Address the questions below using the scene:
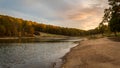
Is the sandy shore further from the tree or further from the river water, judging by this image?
the tree

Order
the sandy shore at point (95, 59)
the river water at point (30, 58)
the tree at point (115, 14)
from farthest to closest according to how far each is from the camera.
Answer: the tree at point (115, 14) → the river water at point (30, 58) → the sandy shore at point (95, 59)

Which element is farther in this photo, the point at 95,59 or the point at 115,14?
the point at 115,14

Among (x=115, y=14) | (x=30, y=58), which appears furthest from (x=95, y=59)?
(x=115, y=14)

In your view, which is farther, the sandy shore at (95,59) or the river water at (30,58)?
the river water at (30,58)

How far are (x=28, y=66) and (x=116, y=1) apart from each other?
54469 mm

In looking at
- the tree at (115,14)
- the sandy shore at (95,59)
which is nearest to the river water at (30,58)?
the sandy shore at (95,59)

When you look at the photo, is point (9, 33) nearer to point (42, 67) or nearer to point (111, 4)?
point (111, 4)

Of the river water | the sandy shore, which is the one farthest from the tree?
the sandy shore

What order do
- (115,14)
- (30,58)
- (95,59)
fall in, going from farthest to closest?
(115,14) → (30,58) → (95,59)

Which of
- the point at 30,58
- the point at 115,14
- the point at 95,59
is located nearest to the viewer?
the point at 95,59

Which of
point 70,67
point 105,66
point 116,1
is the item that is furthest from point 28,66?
point 116,1

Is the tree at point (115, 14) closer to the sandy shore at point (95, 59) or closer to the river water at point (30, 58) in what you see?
the river water at point (30, 58)

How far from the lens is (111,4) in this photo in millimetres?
73438

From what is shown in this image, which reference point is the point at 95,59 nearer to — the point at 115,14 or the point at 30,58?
the point at 30,58
